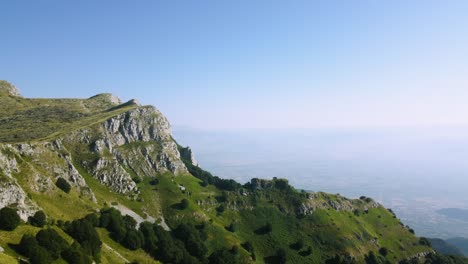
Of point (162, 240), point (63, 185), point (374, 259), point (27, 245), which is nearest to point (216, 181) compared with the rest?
point (162, 240)

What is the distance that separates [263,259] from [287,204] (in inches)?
1682

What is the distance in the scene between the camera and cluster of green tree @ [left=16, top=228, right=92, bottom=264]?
62.0 metres

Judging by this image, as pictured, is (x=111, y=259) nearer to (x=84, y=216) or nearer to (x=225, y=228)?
(x=84, y=216)

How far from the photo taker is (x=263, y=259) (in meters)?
130

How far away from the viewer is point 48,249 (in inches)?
2613

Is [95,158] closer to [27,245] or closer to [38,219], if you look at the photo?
[38,219]

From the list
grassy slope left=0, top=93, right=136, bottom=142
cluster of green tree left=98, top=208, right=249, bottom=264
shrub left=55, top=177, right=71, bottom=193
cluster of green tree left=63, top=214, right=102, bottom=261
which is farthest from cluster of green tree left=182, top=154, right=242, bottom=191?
cluster of green tree left=63, top=214, right=102, bottom=261

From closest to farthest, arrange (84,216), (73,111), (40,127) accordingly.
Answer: (84,216) < (40,127) < (73,111)

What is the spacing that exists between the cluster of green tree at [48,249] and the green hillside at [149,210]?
0.63 ft

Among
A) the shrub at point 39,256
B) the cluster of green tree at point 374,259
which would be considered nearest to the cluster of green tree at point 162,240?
the shrub at point 39,256

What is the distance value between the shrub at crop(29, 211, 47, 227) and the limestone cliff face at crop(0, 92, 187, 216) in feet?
5.68

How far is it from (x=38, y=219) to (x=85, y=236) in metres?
11.1

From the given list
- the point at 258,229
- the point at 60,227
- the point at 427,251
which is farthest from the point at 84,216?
the point at 427,251

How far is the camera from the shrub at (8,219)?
68.4m
